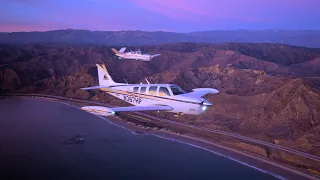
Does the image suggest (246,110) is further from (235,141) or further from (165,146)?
(165,146)

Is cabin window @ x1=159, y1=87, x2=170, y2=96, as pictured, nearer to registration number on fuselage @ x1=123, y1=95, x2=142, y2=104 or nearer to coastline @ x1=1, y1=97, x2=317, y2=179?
registration number on fuselage @ x1=123, y1=95, x2=142, y2=104

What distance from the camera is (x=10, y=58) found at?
160000mm

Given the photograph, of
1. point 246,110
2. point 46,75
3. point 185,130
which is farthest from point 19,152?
point 46,75

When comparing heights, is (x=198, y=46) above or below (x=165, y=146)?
above

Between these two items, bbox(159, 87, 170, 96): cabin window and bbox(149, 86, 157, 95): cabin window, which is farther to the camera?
bbox(149, 86, 157, 95): cabin window

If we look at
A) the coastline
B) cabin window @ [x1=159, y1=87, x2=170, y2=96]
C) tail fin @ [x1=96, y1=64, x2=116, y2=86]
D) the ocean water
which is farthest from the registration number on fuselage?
the coastline

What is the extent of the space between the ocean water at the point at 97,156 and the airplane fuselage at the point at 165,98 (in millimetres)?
15824

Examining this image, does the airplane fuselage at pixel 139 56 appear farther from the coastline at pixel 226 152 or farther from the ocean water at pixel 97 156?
the ocean water at pixel 97 156

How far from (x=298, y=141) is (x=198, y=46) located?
131794 millimetres

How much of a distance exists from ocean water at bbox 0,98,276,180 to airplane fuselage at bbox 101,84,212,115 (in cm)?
1582

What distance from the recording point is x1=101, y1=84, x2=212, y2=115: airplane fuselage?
99.6ft

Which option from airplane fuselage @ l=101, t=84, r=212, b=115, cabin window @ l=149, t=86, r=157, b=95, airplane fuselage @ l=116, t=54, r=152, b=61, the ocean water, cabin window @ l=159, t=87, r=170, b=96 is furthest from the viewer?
airplane fuselage @ l=116, t=54, r=152, b=61

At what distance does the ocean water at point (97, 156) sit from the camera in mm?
45750

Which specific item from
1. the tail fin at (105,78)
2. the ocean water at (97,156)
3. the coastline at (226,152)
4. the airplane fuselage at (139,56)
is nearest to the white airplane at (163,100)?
the tail fin at (105,78)
